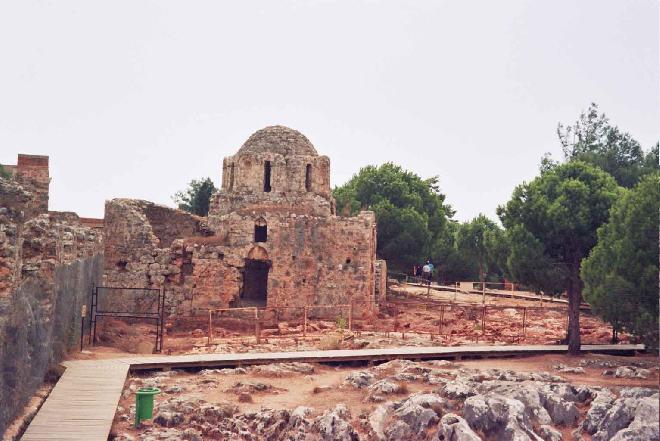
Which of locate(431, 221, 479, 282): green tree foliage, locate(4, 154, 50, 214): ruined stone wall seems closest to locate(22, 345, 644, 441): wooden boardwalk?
locate(4, 154, 50, 214): ruined stone wall

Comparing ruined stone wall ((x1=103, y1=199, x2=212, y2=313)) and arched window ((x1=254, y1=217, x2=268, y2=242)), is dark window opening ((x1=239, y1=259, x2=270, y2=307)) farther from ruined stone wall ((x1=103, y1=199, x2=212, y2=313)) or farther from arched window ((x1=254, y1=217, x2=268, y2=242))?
ruined stone wall ((x1=103, y1=199, x2=212, y2=313))

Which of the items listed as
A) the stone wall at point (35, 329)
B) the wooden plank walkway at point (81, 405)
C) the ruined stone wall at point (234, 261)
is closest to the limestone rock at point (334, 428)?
the wooden plank walkway at point (81, 405)

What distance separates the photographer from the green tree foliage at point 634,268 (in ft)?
52.2

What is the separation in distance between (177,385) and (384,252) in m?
33.8

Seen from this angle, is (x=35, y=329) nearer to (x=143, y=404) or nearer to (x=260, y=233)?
(x=143, y=404)

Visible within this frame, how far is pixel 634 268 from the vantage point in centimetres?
1650

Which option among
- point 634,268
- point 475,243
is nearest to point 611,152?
point 475,243

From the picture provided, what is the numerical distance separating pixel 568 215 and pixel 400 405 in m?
10.0

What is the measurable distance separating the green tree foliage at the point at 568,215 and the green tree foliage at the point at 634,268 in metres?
4.06

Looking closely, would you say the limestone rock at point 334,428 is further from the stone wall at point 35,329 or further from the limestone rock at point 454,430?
the stone wall at point 35,329

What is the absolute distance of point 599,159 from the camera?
51.9 metres

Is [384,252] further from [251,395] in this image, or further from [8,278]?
[8,278]

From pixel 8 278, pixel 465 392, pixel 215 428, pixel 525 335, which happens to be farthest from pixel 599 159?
pixel 8 278

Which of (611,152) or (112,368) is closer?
(112,368)
